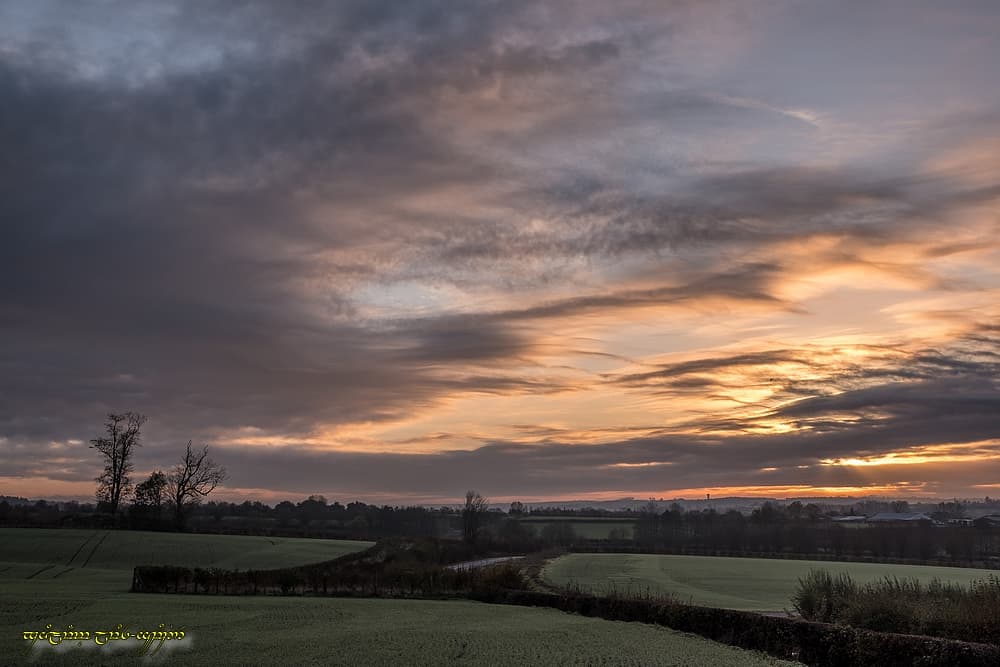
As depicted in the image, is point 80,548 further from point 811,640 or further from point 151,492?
point 811,640

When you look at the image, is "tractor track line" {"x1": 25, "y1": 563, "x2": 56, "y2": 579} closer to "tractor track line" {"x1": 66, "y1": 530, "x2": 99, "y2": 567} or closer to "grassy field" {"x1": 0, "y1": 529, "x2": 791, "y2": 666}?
"grassy field" {"x1": 0, "y1": 529, "x2": 791, "y2": 666}

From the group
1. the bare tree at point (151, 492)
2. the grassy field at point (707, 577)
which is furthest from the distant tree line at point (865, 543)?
the bare tree at point (151, 492)

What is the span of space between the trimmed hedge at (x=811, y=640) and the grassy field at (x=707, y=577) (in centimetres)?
1199

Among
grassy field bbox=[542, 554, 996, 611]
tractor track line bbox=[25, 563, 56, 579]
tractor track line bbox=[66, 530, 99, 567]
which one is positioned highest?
tractor track line bbox=[66, 530, 99, 567]

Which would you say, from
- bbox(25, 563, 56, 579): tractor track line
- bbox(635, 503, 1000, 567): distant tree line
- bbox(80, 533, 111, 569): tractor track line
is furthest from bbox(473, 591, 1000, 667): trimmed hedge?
bbox(635, 503, 1000, 567): distant tree line

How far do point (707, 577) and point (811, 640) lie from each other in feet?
186

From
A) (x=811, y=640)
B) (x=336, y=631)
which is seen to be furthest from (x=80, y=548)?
(x=811, y=640)

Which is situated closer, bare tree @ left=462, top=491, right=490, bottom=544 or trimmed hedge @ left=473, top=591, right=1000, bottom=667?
trimmed hedge @ left=473, top=591, right=1000, bottom=667

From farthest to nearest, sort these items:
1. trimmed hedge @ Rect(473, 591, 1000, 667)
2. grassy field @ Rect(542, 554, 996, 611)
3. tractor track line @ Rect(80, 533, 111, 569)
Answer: tractor track line @ Rect(80, 533, 111, 569) → grassy field @ Rect(542, 554, 996, 611) → trimmed hedge @ Rect(473, 591, 1000, 667)

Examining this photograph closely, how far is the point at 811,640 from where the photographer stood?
3531 cm

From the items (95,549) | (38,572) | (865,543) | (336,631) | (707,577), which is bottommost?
(707,577)

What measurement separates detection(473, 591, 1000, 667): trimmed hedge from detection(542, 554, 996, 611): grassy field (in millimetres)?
11991

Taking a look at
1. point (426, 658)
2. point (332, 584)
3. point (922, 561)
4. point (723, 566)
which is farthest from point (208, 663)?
point (922, 561)

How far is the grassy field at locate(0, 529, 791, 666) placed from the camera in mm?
29328
